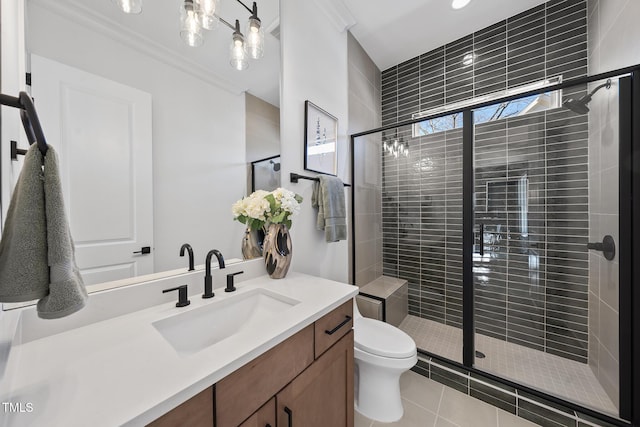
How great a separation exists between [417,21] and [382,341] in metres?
2.51

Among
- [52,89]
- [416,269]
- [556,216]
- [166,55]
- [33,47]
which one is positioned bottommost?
[416,269]

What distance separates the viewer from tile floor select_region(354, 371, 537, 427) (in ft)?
4.36

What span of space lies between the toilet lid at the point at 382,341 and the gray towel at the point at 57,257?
4.34 ft

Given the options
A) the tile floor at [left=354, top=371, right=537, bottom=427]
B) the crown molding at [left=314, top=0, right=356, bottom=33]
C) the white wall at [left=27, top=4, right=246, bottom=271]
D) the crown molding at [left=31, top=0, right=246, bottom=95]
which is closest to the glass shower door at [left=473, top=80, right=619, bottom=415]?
the tile floor at [left=354, top=371, right=537, bottom=427]

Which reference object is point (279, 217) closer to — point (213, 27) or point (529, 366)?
point (213, 27)

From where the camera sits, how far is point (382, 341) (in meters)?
1.39

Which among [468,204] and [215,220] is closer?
[215,220]

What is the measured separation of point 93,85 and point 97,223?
18.2 inches

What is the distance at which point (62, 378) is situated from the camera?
509mm

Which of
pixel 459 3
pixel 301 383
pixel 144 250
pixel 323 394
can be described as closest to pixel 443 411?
pixel 323 394

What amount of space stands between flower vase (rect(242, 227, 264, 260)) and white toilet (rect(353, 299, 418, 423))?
31.2 inches

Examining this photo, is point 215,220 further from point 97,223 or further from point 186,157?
point 97,223

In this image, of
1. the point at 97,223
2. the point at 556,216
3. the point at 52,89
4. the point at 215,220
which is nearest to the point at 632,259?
the point at 556,216

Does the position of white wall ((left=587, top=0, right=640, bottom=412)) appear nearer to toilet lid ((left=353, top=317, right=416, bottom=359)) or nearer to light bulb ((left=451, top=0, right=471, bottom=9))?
light bulb ((left=451, top=0, right=471, bottom=9))
